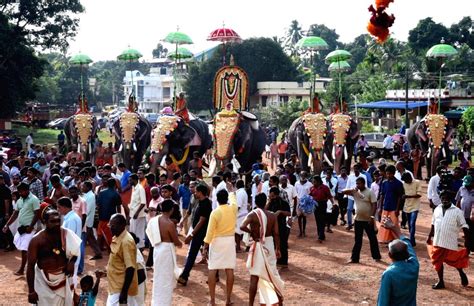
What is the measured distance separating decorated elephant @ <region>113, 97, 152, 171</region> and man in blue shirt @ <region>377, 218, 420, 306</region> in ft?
Result: 48.1

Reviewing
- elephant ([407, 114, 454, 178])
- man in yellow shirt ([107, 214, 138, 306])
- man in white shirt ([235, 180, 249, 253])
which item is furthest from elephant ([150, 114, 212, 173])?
man in yellow shirt ([107, 214, 138, 306])

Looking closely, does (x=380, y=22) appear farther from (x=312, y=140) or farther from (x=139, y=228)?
(x=312, y=140)

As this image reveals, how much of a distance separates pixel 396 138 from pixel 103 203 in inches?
871

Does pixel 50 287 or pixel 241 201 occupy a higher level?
pixel 241 201

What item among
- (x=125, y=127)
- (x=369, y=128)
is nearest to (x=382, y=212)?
(x=125, y=127)

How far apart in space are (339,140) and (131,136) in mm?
5544

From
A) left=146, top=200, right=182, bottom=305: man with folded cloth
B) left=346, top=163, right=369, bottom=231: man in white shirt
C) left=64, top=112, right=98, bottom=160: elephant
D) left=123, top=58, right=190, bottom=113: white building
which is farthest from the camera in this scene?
left=123, top=58, right=190, bottom=113: white building

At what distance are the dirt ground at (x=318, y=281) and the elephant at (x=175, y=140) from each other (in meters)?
6.26

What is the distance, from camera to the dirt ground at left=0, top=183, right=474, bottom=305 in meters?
9.88

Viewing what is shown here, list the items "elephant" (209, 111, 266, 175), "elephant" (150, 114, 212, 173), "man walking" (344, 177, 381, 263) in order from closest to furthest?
"man walking" (344, 177, 381, 263), "elephant" (209, 111, 266, 175), "elephant" (150, 114, 212, 173)

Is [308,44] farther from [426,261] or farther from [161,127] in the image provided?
[426,261]

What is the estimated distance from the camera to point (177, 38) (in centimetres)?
2939

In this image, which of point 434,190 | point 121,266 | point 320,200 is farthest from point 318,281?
point 121,266

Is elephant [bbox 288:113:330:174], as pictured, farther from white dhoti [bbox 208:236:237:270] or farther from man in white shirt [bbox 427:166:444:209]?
white dhoti [bbox 208:236:237:270]
